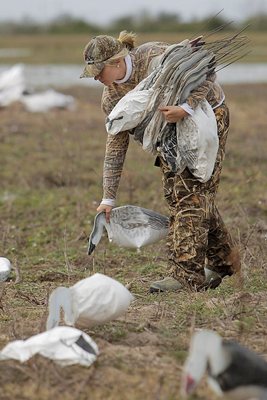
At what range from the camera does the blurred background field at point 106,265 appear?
95.0 inches

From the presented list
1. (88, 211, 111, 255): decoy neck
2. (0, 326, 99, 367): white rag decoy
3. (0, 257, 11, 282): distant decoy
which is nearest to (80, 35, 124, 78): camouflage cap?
(88, 211, 111, 255): decoy neck

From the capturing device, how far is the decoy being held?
211 centimetres

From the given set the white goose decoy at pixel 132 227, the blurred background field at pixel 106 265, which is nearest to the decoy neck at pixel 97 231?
the white goose decoy at pixel 132 227

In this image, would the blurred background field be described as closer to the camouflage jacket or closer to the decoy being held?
the decoy being held

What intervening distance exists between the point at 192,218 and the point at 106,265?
3.84 ft

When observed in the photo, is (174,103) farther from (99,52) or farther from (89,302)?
(89,302)

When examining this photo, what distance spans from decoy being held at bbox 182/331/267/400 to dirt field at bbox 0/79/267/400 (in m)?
0.14

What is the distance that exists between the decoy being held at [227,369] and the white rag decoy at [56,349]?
0.52m

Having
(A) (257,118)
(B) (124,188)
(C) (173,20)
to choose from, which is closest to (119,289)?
(B) (124,188)

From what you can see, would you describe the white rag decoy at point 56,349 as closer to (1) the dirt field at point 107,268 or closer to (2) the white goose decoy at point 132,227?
(1) the dirt field at point 107,268

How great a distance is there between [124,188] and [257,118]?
4.95 meters

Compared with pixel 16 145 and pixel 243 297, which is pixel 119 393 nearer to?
pixel 243 297

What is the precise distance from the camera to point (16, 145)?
354 inches

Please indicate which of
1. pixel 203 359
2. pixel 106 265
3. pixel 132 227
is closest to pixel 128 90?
pixel 132 227
